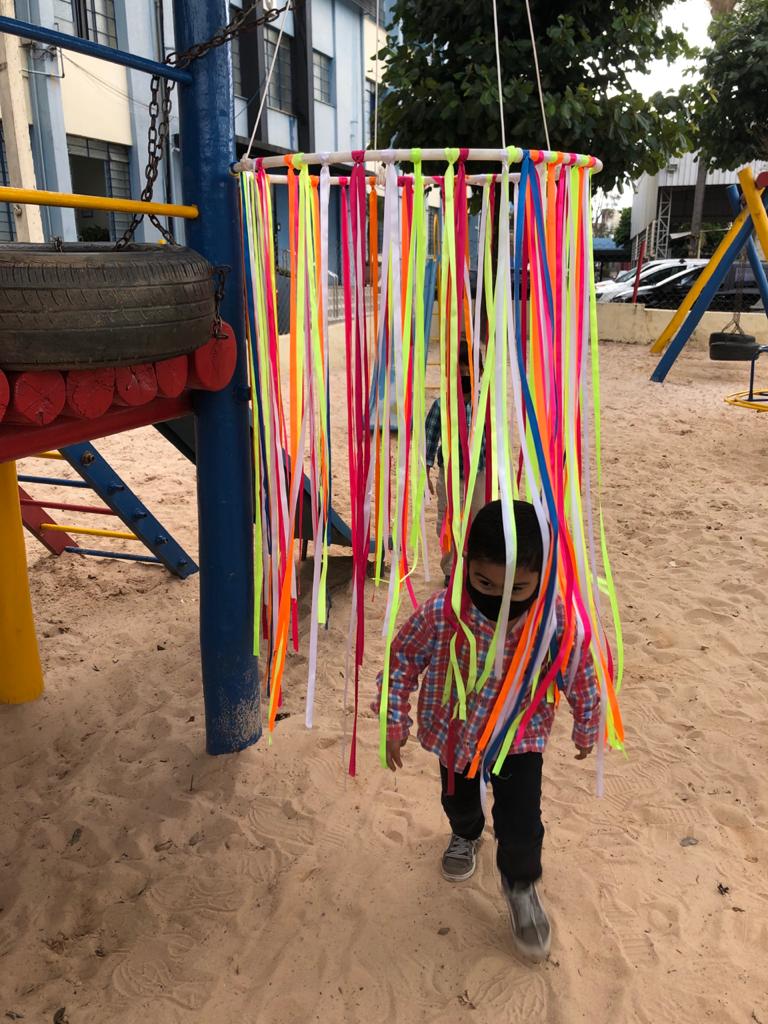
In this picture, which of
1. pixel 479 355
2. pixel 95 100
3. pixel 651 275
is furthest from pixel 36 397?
pixel 651 275

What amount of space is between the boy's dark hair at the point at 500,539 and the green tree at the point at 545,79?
600 centimetres

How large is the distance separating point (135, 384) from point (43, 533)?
2.78 metres

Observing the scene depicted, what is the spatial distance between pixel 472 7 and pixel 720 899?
23.8ft

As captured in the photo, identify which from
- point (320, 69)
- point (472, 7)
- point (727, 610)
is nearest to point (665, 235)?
point (320, 69)

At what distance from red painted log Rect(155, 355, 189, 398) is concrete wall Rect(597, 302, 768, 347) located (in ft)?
36.4

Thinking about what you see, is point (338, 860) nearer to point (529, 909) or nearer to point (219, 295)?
point (529, 909)

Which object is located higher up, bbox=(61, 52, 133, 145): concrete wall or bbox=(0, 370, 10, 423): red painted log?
bbox=(61, 52, 133, 145): concrete wall

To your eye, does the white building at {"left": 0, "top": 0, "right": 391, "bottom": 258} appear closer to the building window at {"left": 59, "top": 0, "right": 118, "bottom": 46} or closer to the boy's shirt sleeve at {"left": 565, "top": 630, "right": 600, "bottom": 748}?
the building window at {"left": 59, "top": 0, "right": 118, "bottom": 46}

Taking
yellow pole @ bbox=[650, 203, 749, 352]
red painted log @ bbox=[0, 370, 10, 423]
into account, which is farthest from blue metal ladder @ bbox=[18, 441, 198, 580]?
yellow pole @ bbox=[650, 203, 749, 352]

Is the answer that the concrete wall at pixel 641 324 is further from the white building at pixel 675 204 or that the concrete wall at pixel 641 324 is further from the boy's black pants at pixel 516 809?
the white building at pixel 675 204

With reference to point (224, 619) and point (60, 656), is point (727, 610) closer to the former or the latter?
point (224, 619)

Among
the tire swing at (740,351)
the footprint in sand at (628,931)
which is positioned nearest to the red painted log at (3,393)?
the footprint in sand at (628,931)

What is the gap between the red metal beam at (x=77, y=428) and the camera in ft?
5.56

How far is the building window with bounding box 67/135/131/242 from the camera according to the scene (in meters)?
12.5
